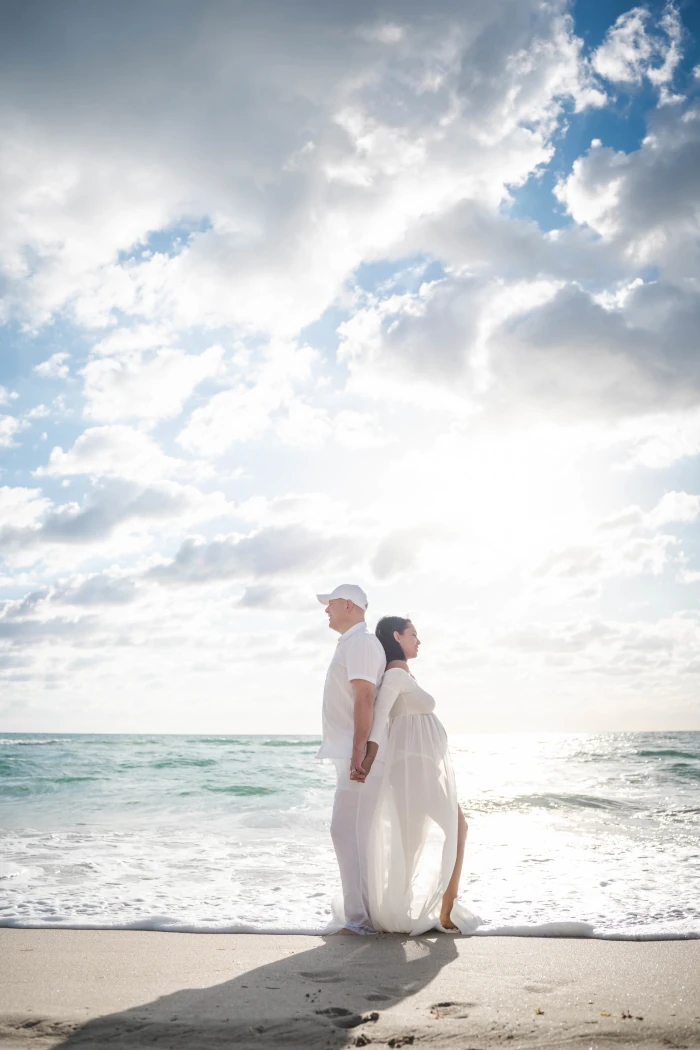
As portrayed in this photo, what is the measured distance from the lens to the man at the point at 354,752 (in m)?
4.85

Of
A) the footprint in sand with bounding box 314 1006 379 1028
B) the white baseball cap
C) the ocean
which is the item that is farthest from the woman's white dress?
the footprint in sand with bounding box 314 1006 379 1028

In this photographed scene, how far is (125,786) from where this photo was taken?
15000 millimetres

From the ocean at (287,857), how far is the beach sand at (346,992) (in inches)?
23.5

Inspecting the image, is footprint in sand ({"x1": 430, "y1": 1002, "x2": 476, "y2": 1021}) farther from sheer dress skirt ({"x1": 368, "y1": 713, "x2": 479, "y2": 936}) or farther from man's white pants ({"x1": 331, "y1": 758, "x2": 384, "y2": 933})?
man's white pants ({"x1": 331, "y1": 758, "x2": 384, "y2": 933})

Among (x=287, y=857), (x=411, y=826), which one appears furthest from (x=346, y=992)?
(x=287, y=857)

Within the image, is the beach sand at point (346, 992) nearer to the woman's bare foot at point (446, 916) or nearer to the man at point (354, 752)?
the woman's bare foot at point (446, 916)

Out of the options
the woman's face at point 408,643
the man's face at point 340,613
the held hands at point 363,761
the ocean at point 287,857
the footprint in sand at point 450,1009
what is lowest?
the ocean at point 287,857

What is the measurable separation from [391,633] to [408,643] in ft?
0.45

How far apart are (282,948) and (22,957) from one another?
1.41 metres

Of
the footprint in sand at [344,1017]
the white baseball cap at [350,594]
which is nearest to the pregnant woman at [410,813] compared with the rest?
the white baseball cap at [350,594]

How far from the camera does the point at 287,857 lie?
752cm

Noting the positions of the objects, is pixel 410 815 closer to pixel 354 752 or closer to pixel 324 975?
pixel 354 752

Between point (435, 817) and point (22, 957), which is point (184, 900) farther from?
point (435, 817)

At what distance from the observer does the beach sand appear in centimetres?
286
